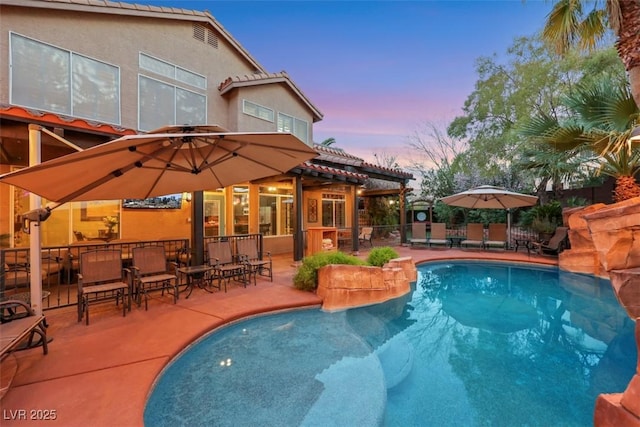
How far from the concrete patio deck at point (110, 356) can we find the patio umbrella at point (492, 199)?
9095 mm

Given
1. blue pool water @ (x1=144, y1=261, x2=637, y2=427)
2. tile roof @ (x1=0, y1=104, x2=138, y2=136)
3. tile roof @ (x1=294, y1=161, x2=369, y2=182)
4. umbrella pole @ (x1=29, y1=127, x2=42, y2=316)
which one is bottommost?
blue pool water @ (x1=144, y1=261, x2=637, y2=427)

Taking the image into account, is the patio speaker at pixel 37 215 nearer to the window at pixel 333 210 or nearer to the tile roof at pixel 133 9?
the tile roof at pixel 133 9

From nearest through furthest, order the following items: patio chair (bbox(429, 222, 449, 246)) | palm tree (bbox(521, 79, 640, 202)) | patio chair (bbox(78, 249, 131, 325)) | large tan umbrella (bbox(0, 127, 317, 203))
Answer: large tan umbrella (bbox(0, 127, 317, 203)) < patio chair (bbox(78, 249, 131, 325)) < palm tree (bbox(521, 79, 640, 202)) < patio chair (bbox(429, 222, 449, 246))

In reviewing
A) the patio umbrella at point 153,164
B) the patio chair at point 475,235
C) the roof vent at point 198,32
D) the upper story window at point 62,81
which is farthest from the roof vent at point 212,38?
the patio chair at point 475,235

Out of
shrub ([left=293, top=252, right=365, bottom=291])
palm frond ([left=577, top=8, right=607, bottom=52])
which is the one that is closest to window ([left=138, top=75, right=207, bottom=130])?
shrub ([left=293, top=252, right=365, bottom=291])

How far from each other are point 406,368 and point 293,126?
35.0ft

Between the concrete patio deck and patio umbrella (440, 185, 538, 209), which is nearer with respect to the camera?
the concrete patio deck

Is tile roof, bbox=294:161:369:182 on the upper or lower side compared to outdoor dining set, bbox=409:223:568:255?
upper

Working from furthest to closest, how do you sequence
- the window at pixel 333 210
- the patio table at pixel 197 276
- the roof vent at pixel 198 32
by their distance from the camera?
1. the window at pixel 333 210
2. the roof vent at pixel 198 32
3. the patio table at pixel 197 276

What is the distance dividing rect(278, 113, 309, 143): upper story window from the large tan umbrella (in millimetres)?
6845

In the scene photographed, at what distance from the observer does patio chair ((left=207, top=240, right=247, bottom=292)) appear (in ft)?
22.6

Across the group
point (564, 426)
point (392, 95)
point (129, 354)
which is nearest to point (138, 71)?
point (129, 354)

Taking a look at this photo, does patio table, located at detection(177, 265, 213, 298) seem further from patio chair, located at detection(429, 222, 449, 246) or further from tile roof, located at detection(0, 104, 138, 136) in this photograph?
patio chair, located at detection(429, 222, 449, 246)

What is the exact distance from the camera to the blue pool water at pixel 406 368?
3043 mm
